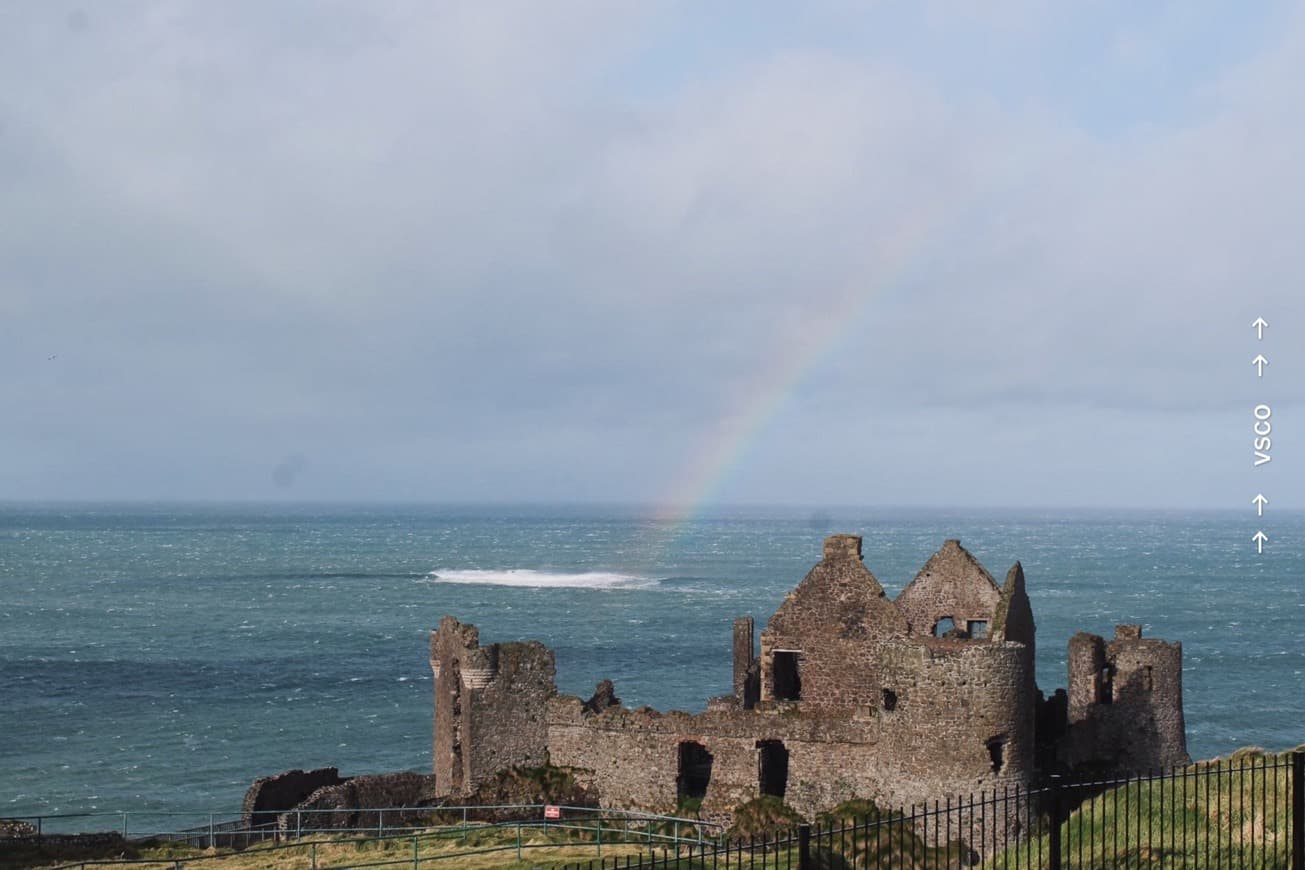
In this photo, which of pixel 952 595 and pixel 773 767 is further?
pixel 952 595

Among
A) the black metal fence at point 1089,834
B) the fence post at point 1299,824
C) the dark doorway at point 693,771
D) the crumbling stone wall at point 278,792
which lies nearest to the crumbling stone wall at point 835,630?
the dark doorway at point 693,771

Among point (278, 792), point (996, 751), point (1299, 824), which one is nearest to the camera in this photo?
point (1299, 824)

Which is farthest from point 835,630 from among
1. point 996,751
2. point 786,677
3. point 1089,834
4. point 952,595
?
point 1089,834

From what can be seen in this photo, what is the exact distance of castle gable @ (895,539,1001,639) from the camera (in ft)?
119

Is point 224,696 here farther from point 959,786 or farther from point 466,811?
point 959,786

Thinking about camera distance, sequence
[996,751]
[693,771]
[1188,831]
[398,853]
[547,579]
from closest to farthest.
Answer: [1188,831], [996,751], [398,853], [693,771], [547,579]

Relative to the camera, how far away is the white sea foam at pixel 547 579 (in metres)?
166

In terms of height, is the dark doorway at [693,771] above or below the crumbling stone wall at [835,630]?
below

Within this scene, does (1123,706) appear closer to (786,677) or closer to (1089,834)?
(786,677)

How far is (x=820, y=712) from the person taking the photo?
3172 centimetres

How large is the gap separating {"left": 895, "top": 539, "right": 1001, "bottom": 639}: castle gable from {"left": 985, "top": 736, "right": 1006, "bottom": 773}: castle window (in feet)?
23.5

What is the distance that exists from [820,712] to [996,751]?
177 inches

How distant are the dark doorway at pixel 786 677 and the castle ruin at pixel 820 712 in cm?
4

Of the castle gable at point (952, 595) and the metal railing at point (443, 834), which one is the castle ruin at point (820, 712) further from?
the metal railing at point (443, 834)
